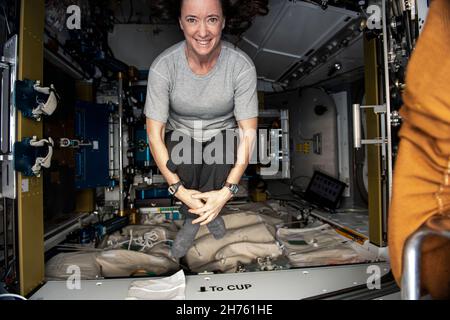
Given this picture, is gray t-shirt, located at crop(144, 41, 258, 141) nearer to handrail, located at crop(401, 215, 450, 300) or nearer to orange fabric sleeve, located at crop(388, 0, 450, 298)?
orange fabric sleeve, located at crop(388, 0, 450, 298)

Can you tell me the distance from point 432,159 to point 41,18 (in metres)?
2.60

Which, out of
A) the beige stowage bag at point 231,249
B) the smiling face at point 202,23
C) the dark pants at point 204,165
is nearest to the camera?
the smiling face at point 202,23

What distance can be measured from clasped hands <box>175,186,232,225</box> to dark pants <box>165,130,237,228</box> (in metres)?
0.14

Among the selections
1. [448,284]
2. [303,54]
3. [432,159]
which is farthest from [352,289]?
[303,54]

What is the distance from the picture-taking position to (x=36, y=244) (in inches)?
76.2

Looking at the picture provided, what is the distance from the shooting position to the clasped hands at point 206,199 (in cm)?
179

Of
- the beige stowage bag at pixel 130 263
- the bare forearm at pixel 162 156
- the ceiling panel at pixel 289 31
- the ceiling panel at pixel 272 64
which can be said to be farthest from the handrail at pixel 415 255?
the ceiling panel at pixel 272 64

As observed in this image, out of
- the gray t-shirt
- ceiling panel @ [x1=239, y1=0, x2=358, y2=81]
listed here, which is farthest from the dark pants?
ceiling panel @ [x1=239, y1=0, x2=358, y2=81]

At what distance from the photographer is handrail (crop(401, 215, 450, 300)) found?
78cm

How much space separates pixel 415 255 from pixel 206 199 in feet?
4.19

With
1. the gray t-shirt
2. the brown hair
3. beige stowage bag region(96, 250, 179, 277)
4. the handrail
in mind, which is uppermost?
the brown hair

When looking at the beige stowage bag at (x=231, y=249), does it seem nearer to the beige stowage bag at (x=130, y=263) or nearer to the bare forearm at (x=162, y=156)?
the beige stowage bag at (x=130, y=263)

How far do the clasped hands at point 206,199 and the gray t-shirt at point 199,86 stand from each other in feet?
1.70

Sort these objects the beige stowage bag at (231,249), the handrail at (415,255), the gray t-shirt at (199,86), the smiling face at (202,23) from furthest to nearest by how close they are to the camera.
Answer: the beige stowage bag at (231,249) < the gray t-shirt at (199,86) < the smiling face at (202,23) < the handrail at (415,255)
